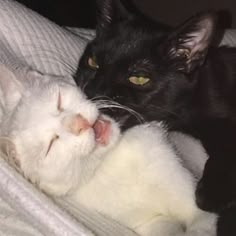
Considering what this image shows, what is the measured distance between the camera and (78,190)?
3.39 ft

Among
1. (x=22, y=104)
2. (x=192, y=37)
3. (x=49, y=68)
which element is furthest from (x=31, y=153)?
(x=192, y=37)

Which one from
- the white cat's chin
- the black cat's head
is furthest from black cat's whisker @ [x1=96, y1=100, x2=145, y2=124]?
the white cat's chin

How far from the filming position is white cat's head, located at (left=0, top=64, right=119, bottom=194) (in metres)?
0.97

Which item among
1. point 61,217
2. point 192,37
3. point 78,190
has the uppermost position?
point 192,37

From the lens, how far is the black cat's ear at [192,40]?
1.19 metres

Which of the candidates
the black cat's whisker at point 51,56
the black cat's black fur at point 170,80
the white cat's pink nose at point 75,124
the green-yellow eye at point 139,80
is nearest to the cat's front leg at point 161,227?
the black cat's black fur at point 170,80

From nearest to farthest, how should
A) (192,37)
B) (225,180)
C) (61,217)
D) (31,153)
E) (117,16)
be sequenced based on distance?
(61,217) < (31,153) < (225,180) < (192,37) < (117,16)

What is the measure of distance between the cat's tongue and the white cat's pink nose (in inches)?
1.9

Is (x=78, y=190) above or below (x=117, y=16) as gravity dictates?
below

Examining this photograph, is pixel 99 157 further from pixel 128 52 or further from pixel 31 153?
pixel 128 52

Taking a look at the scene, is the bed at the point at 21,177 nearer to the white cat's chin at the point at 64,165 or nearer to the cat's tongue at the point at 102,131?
the white cat's chin at the point at 64,165

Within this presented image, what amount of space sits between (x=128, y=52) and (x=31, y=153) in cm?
43

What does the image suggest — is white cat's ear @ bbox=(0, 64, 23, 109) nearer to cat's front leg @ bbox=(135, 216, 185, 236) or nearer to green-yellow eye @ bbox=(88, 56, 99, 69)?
green-yellow eye @ bbox=(88, 56, 99, 69)

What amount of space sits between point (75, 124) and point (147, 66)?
36 centimetres
